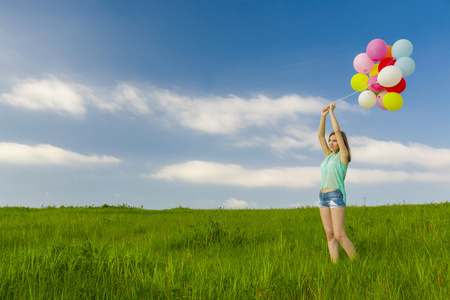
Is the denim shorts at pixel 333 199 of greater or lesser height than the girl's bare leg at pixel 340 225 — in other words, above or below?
above

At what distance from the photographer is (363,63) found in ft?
22.7

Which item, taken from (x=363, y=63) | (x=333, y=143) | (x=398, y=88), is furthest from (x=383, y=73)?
(x=333, y=143)

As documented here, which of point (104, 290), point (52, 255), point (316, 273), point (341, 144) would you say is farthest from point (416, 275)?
point (52, 255)

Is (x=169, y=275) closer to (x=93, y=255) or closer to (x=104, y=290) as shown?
(x=104, y=290)

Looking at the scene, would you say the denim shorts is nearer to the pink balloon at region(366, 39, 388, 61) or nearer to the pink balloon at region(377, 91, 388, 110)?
the pink balloon at region(377, 91, 388, 110)

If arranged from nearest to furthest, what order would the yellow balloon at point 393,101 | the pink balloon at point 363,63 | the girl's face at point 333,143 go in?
the girl's face at point 333,143 → the yellow balloon at point 393,101 → the pink balloon at point 363,63

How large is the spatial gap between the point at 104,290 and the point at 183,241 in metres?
3.51

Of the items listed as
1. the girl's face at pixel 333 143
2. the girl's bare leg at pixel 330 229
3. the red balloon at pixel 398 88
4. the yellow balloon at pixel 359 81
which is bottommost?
the girl's bare leg at pixel 330 229

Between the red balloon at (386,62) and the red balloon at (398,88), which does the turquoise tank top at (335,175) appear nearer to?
the red balloon at (398,88)

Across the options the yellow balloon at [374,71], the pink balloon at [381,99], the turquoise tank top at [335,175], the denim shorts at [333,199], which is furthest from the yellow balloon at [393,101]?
the denim shorts at [333,199]

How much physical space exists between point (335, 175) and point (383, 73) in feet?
7.62

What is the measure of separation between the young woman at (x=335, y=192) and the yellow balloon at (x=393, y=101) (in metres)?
1.55

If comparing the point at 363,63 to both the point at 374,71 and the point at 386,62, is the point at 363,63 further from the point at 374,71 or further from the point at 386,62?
the point at 386,62

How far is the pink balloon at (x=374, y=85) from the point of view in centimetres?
658
